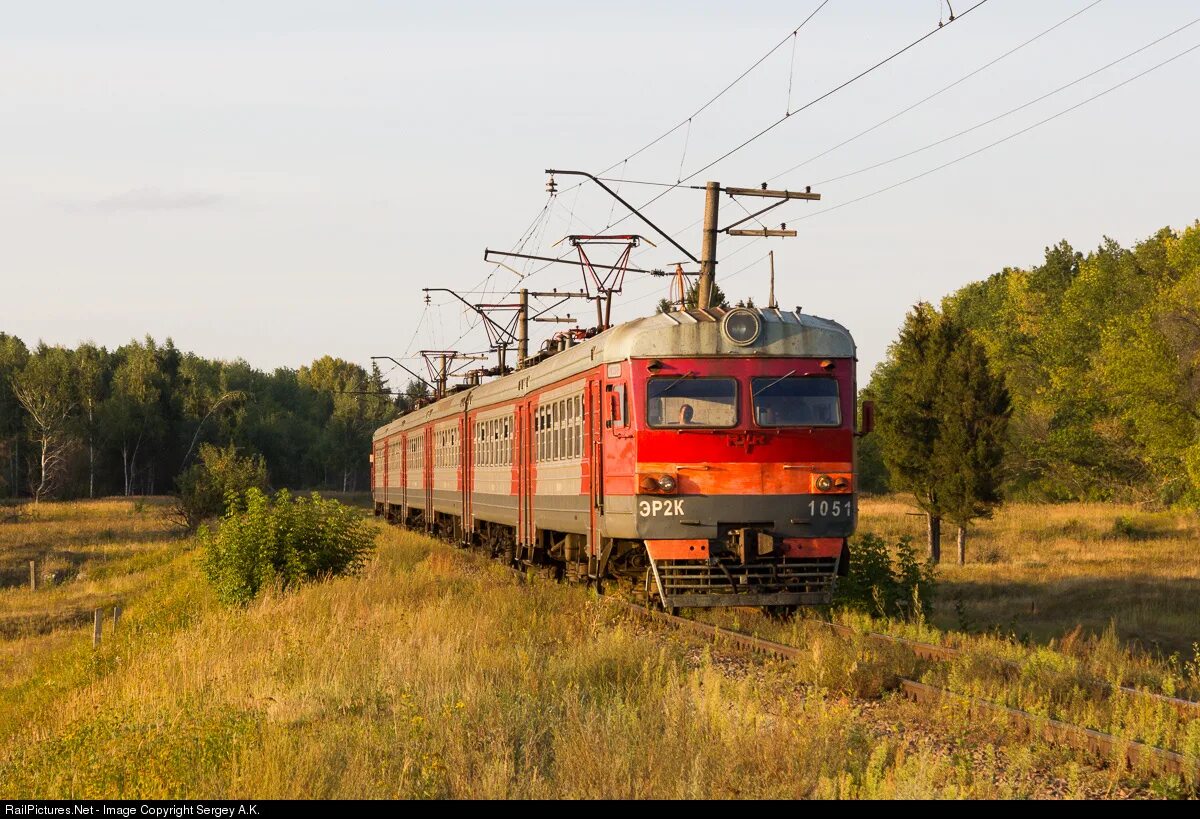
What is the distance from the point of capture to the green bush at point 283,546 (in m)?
Answer: 20.5

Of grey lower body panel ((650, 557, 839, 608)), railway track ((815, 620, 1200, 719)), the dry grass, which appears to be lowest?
the dry grass

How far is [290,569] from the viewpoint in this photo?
20.6m

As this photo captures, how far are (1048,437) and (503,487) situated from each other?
43943mm

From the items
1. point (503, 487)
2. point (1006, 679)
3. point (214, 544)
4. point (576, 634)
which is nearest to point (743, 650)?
point (576, 634)

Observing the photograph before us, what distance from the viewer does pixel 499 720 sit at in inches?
320

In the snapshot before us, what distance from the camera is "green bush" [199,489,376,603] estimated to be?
20.5 metres

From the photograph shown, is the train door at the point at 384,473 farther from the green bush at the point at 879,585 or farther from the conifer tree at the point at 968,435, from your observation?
the green bush at the point at 879,585

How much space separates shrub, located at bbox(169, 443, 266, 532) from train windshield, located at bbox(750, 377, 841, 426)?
1420 inches

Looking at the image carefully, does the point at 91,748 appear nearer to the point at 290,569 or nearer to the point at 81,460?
the point at 290,569

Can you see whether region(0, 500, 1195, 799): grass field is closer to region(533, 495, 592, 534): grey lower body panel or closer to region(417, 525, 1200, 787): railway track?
region(417, 525, 1200, 787): railway track

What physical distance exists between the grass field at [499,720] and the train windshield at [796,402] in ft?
8.56

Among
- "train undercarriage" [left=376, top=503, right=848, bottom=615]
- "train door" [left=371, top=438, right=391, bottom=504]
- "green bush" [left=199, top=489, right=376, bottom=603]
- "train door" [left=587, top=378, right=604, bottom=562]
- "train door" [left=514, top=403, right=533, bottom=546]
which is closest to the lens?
"train undercarriage" [left=376, top=503, right=848, bottom=615]

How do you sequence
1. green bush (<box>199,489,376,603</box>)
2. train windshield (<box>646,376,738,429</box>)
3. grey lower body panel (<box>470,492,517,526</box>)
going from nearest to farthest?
train windshield (<box>646,376,738,429</box>), green bush (<box>199,489,376,603</box>), grey lower body panel (<box>470,492,517,526</box>)

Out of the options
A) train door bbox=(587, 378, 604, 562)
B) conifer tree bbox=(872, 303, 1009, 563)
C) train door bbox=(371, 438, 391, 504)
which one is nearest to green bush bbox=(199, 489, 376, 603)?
train door bbox=(587, 378, 604, 562)
